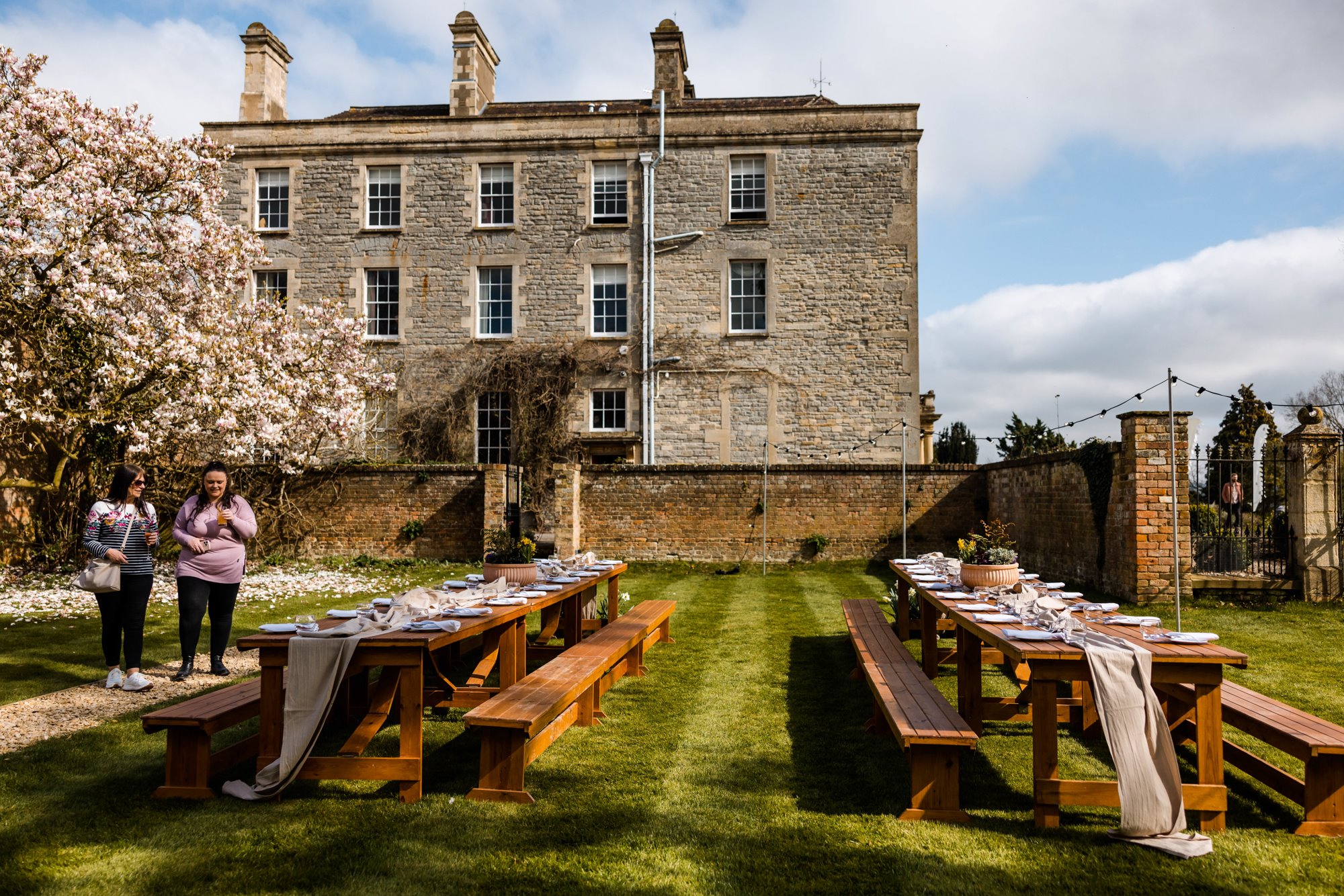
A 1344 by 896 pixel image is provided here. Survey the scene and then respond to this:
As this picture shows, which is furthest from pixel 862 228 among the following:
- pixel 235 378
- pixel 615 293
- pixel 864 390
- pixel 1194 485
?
pixel 235 378

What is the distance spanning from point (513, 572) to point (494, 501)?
934cm

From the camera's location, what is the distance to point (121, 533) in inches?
264

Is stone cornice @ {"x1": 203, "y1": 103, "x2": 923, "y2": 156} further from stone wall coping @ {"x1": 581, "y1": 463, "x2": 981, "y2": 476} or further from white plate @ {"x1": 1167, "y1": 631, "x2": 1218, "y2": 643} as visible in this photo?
white plate @ {"x1": 1167, "y1": 631, "x2": 1218, "y2": 643}

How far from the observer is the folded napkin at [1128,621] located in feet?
16.5

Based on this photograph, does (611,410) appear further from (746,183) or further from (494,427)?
(746,183)

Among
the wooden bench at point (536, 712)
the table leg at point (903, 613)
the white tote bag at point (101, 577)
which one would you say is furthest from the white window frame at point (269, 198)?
the wooden bench at point (536, 712)

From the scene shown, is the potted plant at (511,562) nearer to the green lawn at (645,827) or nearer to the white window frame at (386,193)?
the green lawn at (645,827)

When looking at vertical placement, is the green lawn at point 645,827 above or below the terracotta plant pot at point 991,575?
below

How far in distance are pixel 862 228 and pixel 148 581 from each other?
16.3 meters

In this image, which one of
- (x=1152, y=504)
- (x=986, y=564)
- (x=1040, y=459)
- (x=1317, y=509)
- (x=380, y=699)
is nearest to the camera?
(x=380, y=699)

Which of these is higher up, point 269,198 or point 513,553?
point 269,198

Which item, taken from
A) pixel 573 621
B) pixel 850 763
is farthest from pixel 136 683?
pixel 850 763

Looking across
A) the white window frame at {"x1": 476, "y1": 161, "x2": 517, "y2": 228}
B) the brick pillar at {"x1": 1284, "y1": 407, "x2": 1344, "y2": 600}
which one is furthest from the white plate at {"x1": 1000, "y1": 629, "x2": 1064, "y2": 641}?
the white window frame at {"x1": 476, "y1": 161, "x2": 517, "y2": 228}

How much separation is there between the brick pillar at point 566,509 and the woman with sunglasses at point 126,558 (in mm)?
8850
